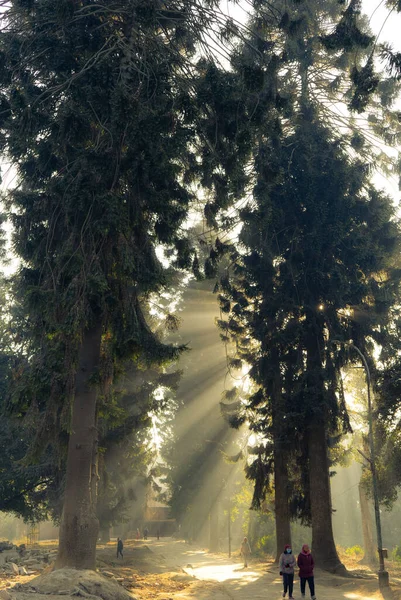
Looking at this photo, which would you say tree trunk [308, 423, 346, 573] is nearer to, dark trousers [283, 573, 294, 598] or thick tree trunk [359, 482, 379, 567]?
dark trousers [283, 573, 294, 598]

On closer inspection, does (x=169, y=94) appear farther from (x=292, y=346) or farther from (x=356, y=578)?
(x=356, y=578)

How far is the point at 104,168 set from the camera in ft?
52.0

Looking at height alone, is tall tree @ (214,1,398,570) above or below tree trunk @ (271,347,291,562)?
above

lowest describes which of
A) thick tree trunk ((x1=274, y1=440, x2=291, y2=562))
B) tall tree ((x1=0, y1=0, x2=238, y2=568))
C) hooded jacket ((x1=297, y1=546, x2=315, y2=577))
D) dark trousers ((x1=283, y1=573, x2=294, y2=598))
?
dark trousers ((x1=283, y1=573, x2=294, y2=598))

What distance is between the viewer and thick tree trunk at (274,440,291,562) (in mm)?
26188

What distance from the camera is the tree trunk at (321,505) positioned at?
23.3 m

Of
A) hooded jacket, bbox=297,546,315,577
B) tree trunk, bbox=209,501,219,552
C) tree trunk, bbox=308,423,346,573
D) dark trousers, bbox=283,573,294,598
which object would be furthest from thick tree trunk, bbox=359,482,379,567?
hooded jacket, bbox=297,546,315,577

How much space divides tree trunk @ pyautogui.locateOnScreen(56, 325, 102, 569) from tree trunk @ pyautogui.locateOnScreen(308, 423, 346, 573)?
10.8 metres

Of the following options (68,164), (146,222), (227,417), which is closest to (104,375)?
(146,222)

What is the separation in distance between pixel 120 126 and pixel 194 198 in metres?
4.04

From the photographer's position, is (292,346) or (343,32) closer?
(343,32)

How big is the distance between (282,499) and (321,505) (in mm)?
2805

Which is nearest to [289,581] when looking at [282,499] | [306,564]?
[306,564]

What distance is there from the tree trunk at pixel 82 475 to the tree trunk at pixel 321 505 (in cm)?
1079
